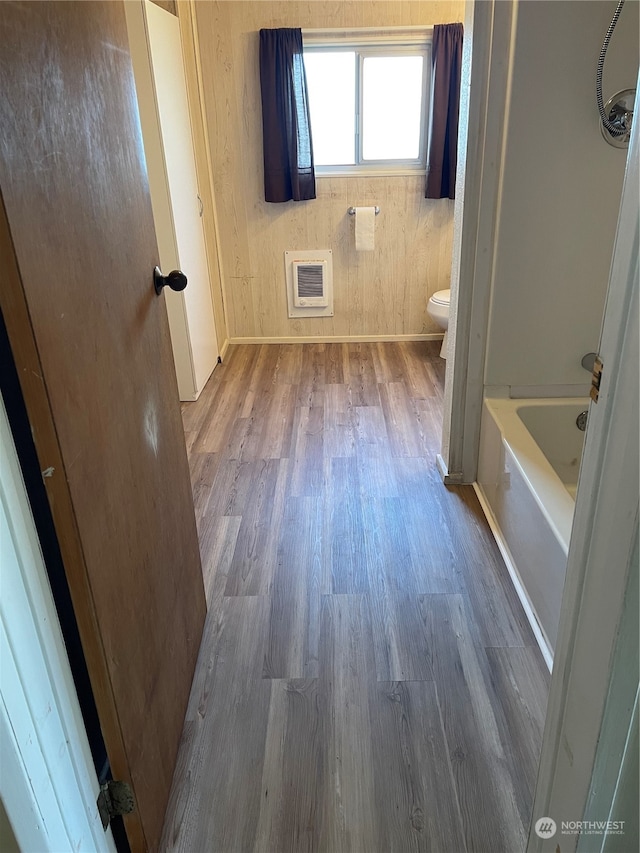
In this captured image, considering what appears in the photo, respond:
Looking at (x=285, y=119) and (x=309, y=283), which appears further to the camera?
(x=309, y=283)

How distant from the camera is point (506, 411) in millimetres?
2270

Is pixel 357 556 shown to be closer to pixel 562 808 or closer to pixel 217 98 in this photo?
pixel 562 808

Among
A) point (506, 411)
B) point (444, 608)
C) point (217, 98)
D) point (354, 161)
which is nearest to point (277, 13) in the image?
point (217, 98)

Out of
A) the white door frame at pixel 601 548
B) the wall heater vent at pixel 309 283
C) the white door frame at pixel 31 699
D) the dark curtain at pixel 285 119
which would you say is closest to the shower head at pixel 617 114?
the white door frame at pixel 601 548

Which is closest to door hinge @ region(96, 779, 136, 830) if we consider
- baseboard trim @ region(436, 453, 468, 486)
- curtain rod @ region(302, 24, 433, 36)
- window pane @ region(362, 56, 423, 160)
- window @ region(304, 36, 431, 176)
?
baseboard trim @ region(436, 453, 468, 486)

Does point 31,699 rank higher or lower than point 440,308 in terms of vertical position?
higher

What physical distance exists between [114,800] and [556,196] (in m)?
2.15

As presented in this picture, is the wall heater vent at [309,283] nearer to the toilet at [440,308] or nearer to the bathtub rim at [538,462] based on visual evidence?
the toilet at [440,308]

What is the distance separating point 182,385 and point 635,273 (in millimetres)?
3037

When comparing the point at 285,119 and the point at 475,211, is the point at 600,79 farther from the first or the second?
the point at 285,119

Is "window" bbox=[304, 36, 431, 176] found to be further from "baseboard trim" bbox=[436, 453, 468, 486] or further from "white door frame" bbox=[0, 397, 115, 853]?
"white door frame" bbox=[0, 397, 115, 853]

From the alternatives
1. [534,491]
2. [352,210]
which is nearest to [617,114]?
[534,491]

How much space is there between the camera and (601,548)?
85 cm
